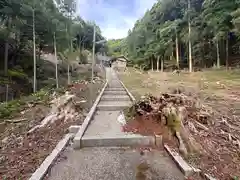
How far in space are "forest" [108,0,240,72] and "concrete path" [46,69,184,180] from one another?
626 inches

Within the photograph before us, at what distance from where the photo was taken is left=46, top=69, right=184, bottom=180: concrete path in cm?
378

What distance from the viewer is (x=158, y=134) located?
5312 millimetres

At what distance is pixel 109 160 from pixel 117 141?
88cm

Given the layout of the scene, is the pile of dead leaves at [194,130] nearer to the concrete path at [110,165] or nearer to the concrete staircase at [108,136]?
the concrete staircase at [108,136]

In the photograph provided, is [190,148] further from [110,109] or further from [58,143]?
[110,109]

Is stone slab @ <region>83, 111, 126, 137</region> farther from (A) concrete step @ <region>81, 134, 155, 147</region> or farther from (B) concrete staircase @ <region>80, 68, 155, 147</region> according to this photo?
(A) concrete step @ <region>81, 134, 155, 147</region>

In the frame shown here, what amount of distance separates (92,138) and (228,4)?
26.4 metres

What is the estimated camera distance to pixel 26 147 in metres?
5.33

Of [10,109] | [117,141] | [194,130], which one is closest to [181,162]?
[194,130]

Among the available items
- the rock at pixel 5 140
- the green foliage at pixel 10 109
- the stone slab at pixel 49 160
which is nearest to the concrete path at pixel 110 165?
the stone slab at pixel 49 160

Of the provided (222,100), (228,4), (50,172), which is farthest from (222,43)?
(50,172)

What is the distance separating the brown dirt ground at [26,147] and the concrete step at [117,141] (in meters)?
0.86

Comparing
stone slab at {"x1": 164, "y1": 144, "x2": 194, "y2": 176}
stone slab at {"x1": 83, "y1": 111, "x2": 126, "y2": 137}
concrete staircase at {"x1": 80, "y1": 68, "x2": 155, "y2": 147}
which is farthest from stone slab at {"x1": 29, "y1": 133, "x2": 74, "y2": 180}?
stone slab at {"x1": 164, "y1": 144, "x2": 194, "y2": 176}

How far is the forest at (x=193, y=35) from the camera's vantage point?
982 inches
